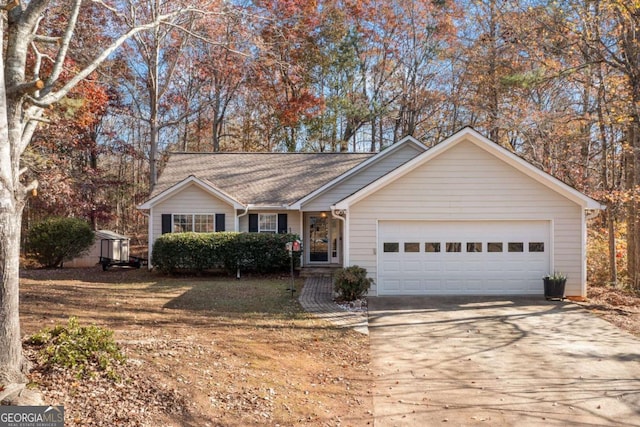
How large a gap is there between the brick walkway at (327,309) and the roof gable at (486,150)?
2556mm

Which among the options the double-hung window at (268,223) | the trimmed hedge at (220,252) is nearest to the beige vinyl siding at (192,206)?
the double-hung window at (268,223)

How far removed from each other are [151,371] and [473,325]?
6517mm

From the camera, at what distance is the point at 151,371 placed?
211 inches

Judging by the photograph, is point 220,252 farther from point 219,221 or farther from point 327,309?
point 327,309

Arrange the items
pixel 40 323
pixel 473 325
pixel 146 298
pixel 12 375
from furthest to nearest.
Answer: pixel 146 298 < pixel 473 325 < pixel 40 323 < pixel 12 375

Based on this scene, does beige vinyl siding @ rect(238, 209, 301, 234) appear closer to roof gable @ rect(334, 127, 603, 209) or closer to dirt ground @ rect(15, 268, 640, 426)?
dirt ground @ rect(15, 268, 640, 426)

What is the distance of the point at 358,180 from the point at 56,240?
12.2 meters

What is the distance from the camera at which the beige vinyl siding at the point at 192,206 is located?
17.4 metres

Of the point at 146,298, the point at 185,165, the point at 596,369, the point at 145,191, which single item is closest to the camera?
the point at 596,369

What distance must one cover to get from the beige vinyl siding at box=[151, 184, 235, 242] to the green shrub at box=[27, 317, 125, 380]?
39.2 ft

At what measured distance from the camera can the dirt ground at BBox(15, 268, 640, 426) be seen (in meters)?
4.63

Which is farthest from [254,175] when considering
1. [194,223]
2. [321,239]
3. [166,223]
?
[166,223]

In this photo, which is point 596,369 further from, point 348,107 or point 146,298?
point 348,107

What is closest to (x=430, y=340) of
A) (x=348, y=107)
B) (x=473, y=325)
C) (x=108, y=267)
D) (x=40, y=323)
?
(x=473, y=325)
